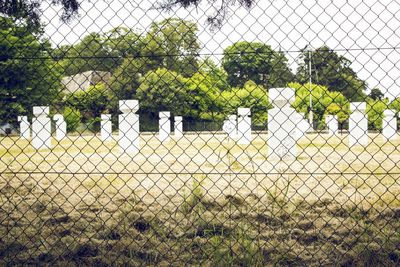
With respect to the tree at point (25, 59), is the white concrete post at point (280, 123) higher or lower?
lower

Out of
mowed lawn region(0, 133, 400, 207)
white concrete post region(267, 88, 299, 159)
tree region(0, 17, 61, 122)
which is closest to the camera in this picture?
tree region(0, 17, 61, 122)

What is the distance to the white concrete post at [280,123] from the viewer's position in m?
6.08

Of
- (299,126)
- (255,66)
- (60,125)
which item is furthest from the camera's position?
(299,126)

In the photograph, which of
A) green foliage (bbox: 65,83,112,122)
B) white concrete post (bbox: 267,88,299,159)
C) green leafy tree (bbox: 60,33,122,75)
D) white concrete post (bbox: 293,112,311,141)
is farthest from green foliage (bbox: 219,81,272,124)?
green foliage (bbox: 65,83,112,122)

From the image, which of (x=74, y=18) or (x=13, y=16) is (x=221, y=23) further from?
(x=13, y=16)

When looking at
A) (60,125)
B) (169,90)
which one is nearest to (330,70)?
(169,90)

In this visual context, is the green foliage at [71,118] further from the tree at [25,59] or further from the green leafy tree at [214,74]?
the green leafy tree at [214,74]

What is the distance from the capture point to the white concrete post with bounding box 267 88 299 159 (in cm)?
608

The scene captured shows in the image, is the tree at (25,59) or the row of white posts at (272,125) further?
the row of white posts at (272,125)

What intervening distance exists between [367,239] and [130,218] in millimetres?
1692

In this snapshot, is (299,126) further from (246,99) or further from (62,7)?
(62,7)

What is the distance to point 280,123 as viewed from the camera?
6.32 metres

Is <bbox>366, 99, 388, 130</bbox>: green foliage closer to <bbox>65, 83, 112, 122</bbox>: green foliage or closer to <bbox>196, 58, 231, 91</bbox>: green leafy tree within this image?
<bbox>196, 58, 231, 91</bbox>: green leafy tree

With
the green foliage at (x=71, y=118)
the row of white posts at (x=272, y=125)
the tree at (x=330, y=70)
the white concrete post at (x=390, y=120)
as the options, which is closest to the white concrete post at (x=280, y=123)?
the row of white posts at (x=272, y=125)
